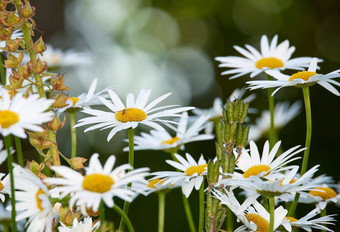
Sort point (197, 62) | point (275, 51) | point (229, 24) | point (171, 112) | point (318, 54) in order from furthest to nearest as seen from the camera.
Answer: point (197, 62), point (229, 24), point (318, 54), point (275, 51), point (171, 112)

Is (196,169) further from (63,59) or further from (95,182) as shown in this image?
(63,59)

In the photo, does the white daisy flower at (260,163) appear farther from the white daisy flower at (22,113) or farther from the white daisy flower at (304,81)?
the white daisy flower at (22,113)

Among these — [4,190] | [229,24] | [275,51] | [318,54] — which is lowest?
[4,190]

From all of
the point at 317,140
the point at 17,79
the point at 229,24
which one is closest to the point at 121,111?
the point at 17,79

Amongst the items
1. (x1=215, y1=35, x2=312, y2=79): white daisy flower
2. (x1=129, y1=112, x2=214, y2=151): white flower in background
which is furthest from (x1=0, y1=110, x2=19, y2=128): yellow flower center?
(x1=215, y1=35, x2=312, y2=79): white daisy flower

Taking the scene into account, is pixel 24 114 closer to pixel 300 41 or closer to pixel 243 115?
pixel 243 115

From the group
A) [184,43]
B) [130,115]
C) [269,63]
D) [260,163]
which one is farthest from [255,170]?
[184,43]

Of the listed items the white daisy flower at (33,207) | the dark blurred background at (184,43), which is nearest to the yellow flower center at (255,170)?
the white daisy flower at (33,207)
